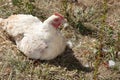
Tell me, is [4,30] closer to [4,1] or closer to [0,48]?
[0,48]

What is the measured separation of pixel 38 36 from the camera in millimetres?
3883

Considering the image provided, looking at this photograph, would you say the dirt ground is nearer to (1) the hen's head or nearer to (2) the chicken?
(2) the chicken

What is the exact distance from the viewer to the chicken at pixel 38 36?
3854mm

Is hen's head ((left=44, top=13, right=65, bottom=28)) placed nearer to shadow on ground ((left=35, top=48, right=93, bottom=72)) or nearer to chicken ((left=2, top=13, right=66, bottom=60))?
chicken ((left=2, top=13, right=66, bottom=60))

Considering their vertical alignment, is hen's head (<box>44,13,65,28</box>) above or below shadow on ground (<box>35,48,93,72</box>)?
above

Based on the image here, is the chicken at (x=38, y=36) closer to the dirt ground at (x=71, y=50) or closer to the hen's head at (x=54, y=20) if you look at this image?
the hen's head at (x=54, y=20)

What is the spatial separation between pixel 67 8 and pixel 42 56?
3.21ft

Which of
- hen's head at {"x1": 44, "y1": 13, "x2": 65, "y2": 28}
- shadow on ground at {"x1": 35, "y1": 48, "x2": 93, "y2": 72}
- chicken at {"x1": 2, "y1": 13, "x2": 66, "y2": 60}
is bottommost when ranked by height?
shadow on ground at {"x1": 35, "y1": 48, "x2": 93, "y2": 72}

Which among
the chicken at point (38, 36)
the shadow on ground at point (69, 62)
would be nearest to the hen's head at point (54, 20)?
the chicken at point (38, 36)

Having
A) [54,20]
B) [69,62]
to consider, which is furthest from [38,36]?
[69,62]

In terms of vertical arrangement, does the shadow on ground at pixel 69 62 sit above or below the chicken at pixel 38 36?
below

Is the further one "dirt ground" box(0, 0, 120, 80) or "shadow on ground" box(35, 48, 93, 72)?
"shadow on ground" box(35, 48, 93, 72)

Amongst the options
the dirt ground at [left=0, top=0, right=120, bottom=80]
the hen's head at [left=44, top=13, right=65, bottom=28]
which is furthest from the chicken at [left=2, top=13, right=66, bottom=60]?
the dirt ground at [left=0, top=0, right=120, bottom=80]

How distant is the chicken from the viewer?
3.85 metres
